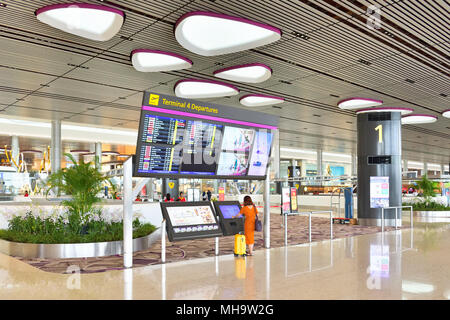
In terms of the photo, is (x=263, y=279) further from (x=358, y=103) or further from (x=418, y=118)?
(x=418, y=118)

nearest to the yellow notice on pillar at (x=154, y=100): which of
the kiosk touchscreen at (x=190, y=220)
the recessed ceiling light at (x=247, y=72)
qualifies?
the kiosk touchscreen at (x=190, y=220)

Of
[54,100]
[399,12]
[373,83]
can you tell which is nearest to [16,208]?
[54,100]

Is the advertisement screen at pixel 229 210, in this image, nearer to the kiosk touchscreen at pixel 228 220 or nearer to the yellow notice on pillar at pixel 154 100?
the kiosk touchscreen at pixel 228 220

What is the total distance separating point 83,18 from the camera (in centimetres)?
796

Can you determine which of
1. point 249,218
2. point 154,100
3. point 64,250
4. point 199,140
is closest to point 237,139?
point 199,140

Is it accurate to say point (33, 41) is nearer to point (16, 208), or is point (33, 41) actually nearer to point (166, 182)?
point (16, 208)

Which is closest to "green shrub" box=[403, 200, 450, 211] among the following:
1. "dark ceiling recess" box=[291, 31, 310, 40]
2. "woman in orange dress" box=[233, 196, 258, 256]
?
"dark ceiling recess" box=[291, 31, 310, 40]

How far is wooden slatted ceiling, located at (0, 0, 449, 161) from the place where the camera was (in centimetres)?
791

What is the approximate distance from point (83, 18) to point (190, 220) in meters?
4.27

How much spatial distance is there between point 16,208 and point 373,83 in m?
10.9

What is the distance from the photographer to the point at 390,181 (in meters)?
16.7

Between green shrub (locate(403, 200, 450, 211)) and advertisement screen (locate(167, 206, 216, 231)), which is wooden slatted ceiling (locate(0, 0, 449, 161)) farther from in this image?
green shrub (locate(403, 200, 450, 211))

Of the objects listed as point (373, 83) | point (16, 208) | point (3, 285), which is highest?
point (373, 83)
